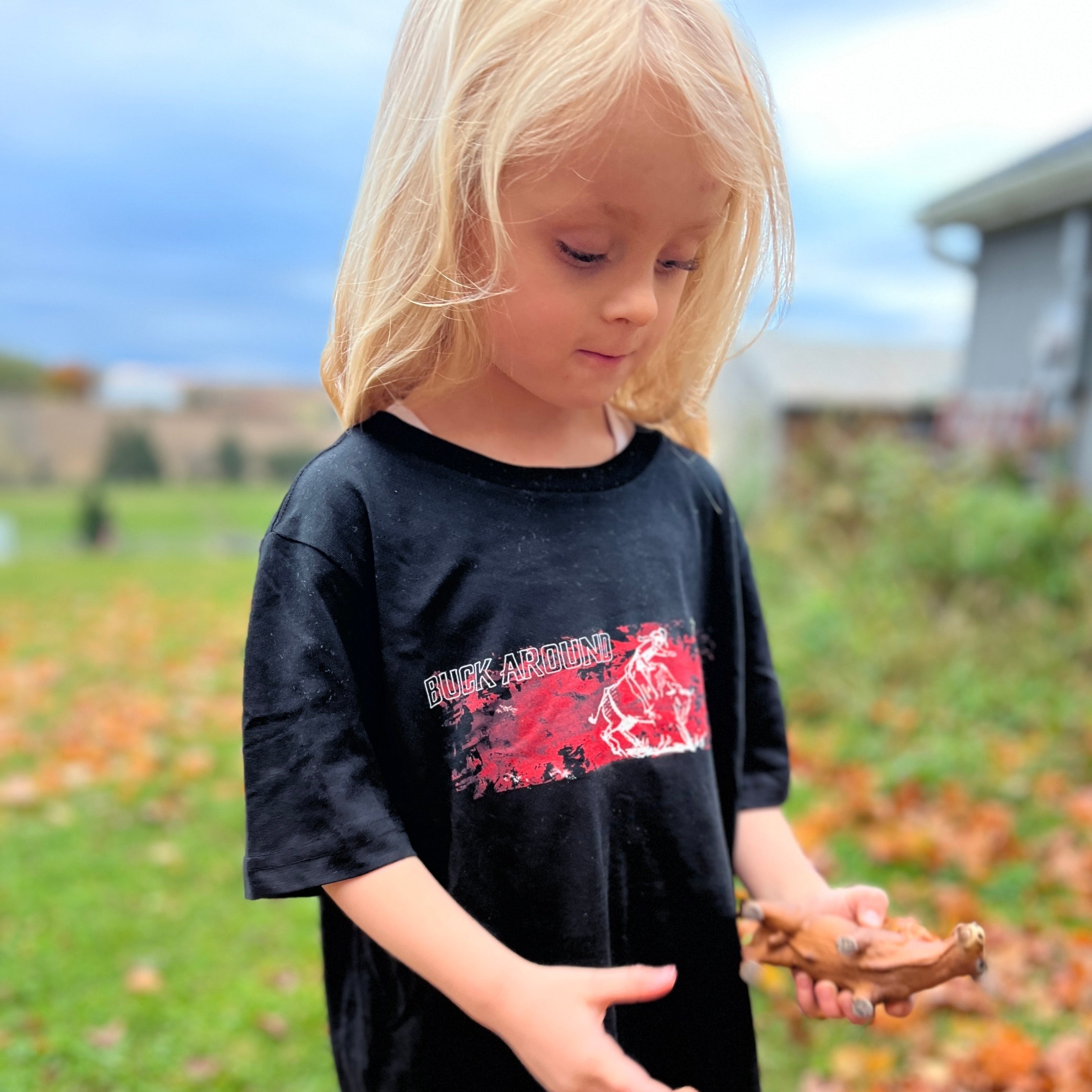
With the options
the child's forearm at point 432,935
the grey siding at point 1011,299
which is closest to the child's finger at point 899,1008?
the child's forearm at point 432,935

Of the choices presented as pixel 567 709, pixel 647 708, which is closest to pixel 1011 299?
pixel 647 708

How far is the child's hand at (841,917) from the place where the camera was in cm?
129

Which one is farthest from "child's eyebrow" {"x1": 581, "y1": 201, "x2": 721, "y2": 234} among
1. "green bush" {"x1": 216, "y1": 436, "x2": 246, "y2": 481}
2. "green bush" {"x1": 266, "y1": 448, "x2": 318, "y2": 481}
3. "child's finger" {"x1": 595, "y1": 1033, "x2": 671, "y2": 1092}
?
"green bush" {"x1": 216, "y1": 436, "x2": 246, "y2": 481}

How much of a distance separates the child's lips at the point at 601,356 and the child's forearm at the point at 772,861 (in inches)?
28.2

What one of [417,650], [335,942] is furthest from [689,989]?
[417,650]

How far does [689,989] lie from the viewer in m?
1.31

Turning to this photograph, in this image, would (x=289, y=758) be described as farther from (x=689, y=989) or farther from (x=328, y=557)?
(x=689, y=989)

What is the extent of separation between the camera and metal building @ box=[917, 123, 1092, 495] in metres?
8.05

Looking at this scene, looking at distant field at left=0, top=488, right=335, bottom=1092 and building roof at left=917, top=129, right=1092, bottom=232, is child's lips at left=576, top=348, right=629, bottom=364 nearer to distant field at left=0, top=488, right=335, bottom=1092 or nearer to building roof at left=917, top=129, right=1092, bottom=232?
distant field at left=0, top=488, right=335, bottom=1092

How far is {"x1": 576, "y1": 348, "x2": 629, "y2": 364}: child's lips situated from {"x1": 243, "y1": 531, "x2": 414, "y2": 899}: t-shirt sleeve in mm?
370

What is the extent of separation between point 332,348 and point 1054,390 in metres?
8.37

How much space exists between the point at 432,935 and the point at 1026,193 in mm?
9426

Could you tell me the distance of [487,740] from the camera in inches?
45.9

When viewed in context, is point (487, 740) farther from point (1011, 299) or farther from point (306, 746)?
point (1011, 299)
